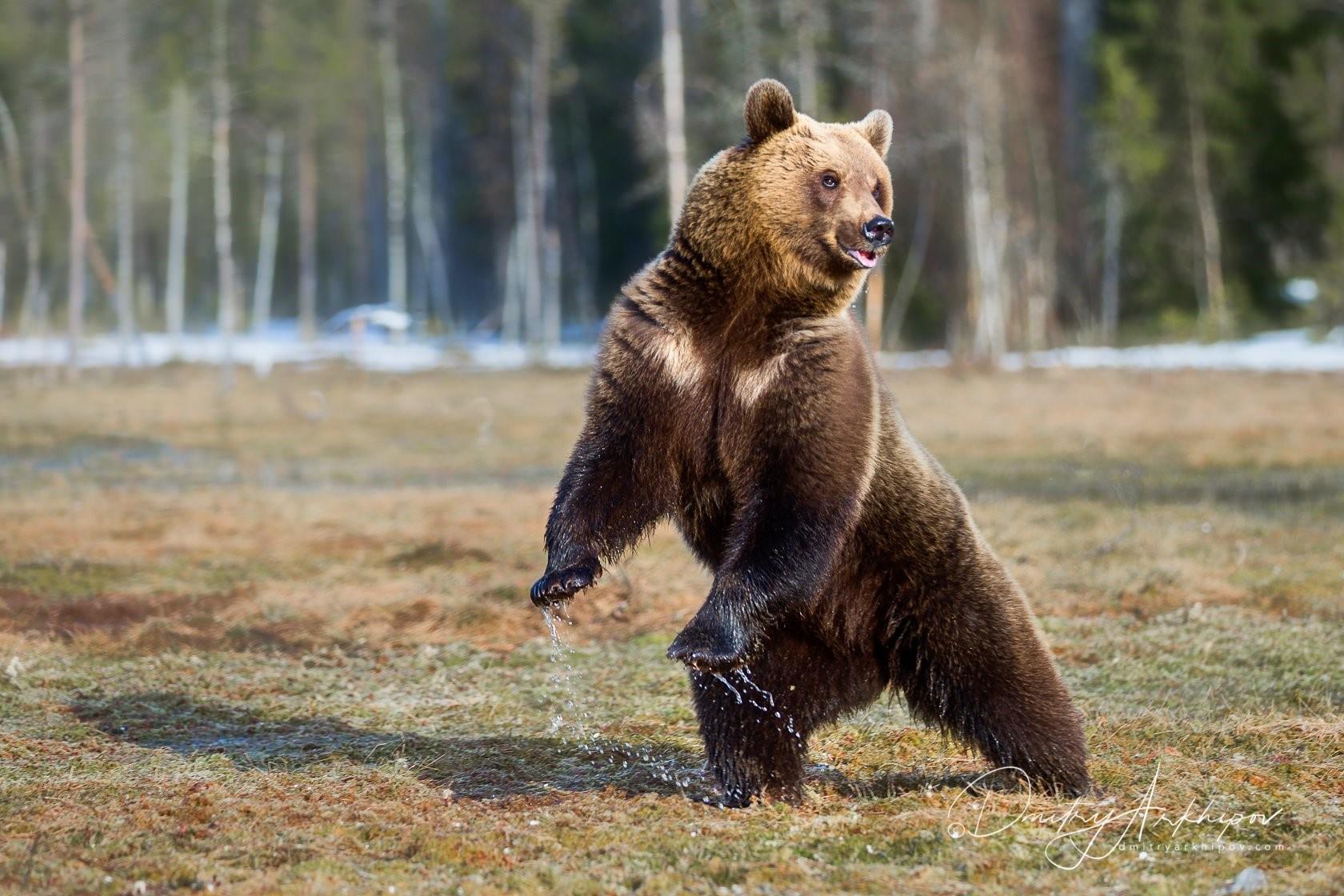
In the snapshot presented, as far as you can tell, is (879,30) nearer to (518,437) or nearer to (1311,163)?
(1311,163)

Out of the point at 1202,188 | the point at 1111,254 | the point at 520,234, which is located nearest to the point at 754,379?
the point at 1202,188

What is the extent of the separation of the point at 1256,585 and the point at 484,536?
5986 mm

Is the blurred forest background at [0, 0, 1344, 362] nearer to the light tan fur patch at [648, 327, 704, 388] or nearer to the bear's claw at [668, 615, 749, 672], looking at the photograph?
the light tan fur patch at [648, 327, 704, 388]

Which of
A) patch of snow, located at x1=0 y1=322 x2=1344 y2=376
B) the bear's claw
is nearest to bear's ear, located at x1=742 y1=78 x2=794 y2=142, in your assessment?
the bear's claw

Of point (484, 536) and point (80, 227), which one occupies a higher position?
point (80, 227)

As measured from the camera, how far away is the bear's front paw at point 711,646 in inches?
194

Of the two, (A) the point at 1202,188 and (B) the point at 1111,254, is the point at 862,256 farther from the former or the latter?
(B) the point at 1111,254

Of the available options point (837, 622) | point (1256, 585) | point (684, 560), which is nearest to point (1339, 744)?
point (837, 622)

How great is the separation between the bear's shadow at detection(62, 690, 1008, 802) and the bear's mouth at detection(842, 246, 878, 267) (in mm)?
1946

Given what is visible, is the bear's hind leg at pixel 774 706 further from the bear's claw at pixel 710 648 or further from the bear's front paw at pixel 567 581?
the bear's front paw at pixel 567 581

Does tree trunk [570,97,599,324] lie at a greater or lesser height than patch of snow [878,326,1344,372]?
greater

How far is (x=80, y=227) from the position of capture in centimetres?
3591

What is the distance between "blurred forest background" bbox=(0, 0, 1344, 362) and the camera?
35.4 meters
